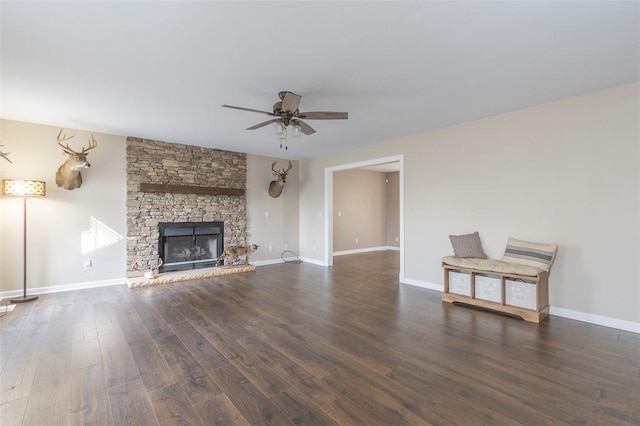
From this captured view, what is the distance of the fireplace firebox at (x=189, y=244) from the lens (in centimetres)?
577

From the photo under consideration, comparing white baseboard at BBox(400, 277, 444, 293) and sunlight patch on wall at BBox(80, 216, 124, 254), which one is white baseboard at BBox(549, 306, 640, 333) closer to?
white baseboard at BBox(400, 277, 444, 293)

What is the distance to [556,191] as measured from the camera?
11.9 ft

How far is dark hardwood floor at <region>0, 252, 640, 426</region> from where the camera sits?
1849 mm

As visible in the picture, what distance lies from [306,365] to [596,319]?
3.39m

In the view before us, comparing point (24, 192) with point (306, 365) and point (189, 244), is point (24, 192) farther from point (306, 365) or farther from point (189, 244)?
point (306, 365)

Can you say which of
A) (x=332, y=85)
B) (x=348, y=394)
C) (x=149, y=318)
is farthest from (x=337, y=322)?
(x=332, y=85)

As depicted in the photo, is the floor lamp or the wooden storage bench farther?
the floor lamp

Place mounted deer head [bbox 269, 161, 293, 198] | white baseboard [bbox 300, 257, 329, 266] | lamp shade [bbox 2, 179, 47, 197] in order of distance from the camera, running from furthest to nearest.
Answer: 1. white baseboard [bbox 300, 257, 329, 266]
2. mounted deer head [bbox 269, 161, 293, 198]
3. lamp shade [bbox 2, 179, 47, 197]

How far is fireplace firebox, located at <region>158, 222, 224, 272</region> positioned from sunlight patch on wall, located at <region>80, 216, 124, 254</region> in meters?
0.78

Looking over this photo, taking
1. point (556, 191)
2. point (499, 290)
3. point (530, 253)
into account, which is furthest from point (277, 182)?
point (556, 191)

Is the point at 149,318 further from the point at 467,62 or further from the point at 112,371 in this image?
the point at 467,62

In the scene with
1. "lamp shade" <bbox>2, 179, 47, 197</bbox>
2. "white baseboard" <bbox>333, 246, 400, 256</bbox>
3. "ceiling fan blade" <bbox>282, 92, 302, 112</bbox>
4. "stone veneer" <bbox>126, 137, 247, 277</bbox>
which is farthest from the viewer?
"white baseboard" <bbox>333, 246, 400, 256</bbox>

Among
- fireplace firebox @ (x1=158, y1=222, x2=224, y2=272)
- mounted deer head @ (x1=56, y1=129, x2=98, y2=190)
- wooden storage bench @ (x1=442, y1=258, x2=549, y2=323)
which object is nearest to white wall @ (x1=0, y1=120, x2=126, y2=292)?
mounted deer head @ (x1=56, y1=129, x2=98, y2=190)

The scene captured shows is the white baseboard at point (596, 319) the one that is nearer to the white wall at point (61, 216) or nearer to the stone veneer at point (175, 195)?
the stone veneer at point (175, 195)
